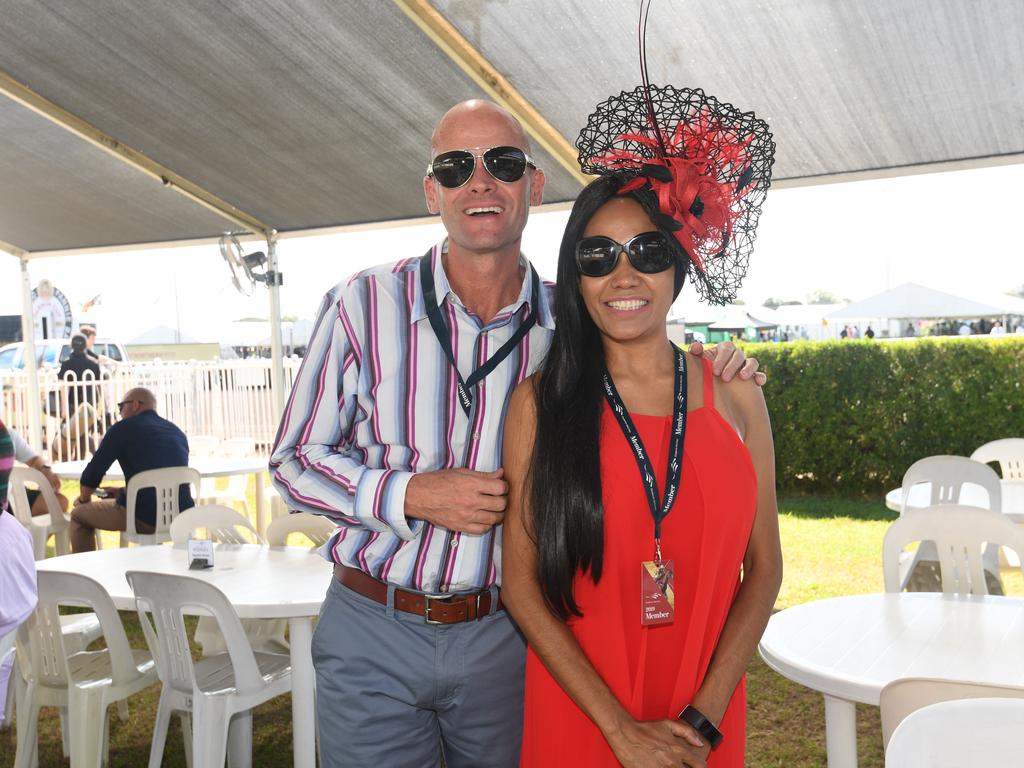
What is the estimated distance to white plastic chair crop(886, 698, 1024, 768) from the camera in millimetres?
1596

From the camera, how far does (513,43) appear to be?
490 centimetres

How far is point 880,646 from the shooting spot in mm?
2811

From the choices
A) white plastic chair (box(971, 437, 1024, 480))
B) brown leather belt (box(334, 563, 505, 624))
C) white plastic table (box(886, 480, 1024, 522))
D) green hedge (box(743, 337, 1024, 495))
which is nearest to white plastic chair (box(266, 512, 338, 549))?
brown leather belt (box(334, 563, 505, 624))

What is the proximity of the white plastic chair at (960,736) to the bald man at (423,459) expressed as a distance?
68 centimetres

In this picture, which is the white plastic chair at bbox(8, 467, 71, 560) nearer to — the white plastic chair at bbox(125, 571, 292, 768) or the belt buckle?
the white plastic chair at bbox(125, 571, 292, 768)

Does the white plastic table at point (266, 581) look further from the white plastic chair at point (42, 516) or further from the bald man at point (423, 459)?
the white plastic chair at point (42, 516)

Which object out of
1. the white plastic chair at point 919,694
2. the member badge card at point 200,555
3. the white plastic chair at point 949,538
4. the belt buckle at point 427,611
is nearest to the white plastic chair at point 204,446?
the member badge card at point 200,555

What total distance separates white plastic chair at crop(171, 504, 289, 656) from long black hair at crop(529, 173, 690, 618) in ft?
9.66

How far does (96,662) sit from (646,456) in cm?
296

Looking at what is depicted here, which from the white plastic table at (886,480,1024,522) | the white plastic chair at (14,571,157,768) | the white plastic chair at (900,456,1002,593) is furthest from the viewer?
the white plastic table at (886,480,1024,522)

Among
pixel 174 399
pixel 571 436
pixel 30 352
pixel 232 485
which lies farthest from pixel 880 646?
pixel 174 399

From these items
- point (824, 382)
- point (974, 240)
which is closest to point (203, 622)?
point (824, 382)

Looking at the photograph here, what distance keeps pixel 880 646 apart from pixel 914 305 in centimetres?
1388

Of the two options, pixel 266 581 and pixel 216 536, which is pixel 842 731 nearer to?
pixel 266 581
